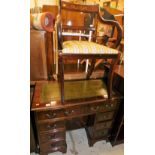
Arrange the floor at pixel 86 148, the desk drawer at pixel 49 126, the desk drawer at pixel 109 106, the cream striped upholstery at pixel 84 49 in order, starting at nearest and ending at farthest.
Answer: the cream striped upholstery at pixel 84 49
the desk drawer at pixel 49 126
the desk drawer at pixel 109 106
the floor at pixel 86 148

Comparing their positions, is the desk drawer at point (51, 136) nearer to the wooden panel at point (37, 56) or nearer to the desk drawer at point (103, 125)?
the desk drawer at point (103, 125)

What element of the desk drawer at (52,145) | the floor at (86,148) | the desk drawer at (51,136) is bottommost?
the floor at (86,148)

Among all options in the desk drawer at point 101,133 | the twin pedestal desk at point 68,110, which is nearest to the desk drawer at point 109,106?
the twin pedestal desk at point 68,110

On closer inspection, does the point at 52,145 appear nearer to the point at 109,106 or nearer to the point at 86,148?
the point at 86,148

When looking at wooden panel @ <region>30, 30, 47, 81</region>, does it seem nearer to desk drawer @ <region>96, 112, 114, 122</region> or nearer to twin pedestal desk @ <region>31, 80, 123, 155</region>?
twin pedestal desk @ <region>31, 80, 123, 155</region>

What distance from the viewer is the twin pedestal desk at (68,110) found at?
1.02 m

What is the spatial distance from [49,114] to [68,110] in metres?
0.15

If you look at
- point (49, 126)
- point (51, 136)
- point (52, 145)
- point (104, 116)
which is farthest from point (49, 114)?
point (104, 116)

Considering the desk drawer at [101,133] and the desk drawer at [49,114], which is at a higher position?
the desk drawer at [49,114]

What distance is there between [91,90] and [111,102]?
20cm

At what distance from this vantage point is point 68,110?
1060mm
